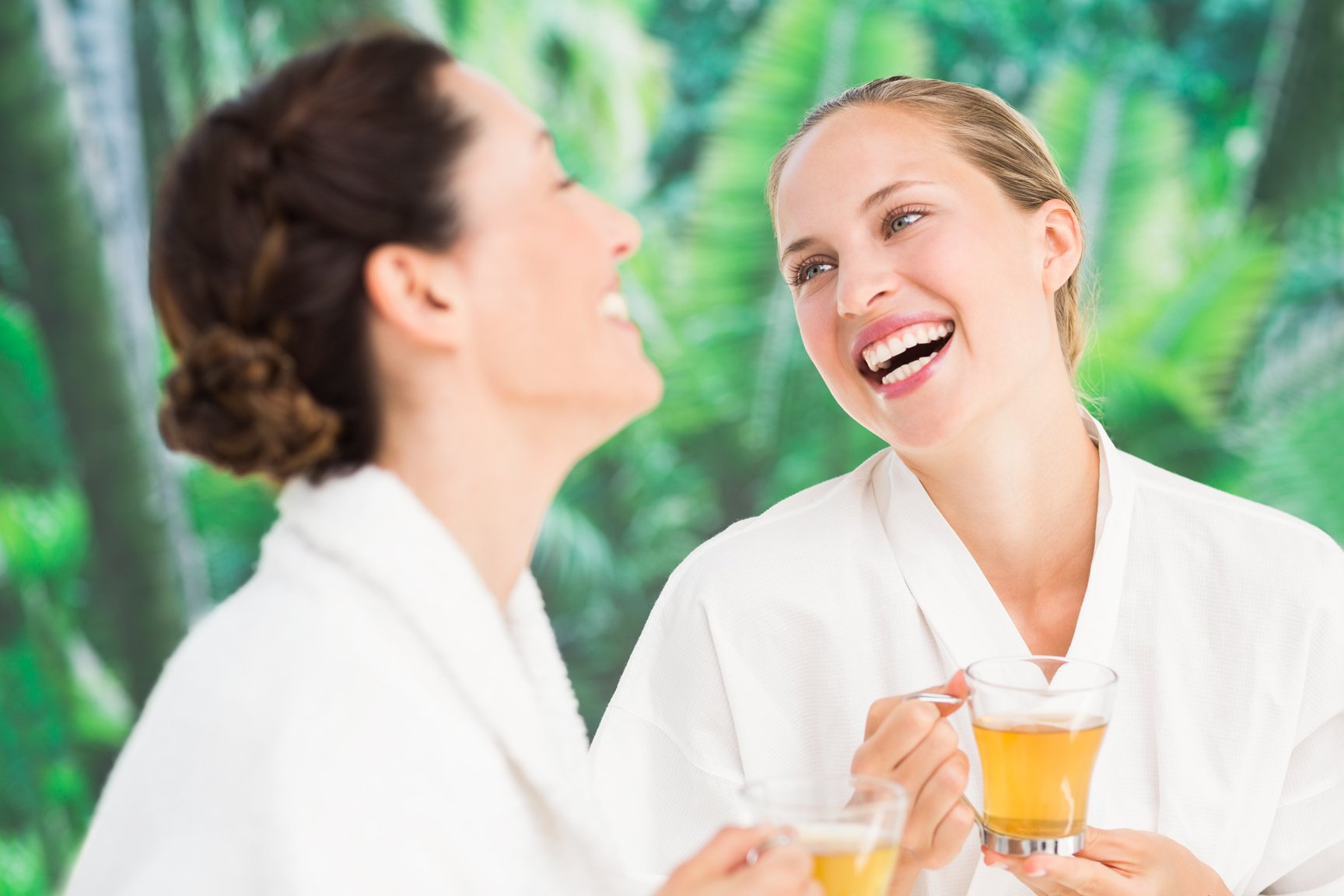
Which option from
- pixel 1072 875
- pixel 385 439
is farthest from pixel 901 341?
pixel 385 439

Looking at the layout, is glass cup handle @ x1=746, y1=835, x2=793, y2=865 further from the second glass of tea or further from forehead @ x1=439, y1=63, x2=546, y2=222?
forehead @ x1=439, y1=63, x2=546, y2=222

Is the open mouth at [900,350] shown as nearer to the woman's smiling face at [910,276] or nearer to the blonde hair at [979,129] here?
the woman's smiling face at [910,276]

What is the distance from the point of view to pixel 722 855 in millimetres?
1071

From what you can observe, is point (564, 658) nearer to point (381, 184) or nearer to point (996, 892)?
point (996, 892)

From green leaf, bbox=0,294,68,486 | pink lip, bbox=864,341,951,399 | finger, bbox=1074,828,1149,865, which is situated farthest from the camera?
green leaf, bbox=0,294,68,486

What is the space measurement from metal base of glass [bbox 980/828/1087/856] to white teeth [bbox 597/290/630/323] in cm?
71

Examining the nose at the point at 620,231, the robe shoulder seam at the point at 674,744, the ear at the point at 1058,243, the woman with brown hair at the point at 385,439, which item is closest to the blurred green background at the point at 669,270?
the ear at the point at 1058,243

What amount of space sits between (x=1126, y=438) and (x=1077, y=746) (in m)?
3.49

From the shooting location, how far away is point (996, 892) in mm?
1886

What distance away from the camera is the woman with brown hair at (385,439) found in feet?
3.51

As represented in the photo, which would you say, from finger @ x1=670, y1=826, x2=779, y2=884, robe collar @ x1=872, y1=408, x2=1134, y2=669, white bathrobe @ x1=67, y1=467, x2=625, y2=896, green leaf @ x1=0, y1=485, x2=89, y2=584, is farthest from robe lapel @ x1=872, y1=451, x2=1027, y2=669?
green leaf @ x1=0, y1=485, x2=89, y2=584

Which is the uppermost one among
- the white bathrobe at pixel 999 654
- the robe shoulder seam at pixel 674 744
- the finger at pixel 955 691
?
the finger at pixel 955 691

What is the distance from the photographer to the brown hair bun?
116 cm

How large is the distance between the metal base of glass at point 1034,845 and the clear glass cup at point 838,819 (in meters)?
0.35
